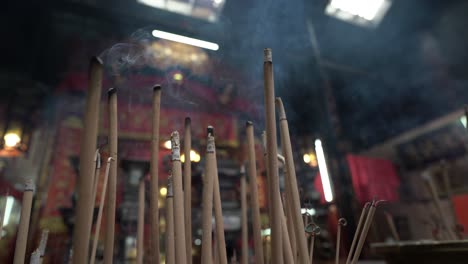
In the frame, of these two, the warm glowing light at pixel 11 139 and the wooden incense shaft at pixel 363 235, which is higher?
the warm glowing light at pixel 11 139

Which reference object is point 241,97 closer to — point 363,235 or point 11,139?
point 11,139

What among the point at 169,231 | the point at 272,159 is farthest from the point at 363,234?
the point at 169,231

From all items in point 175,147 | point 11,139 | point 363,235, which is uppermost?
point 11,139

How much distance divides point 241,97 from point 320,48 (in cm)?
186

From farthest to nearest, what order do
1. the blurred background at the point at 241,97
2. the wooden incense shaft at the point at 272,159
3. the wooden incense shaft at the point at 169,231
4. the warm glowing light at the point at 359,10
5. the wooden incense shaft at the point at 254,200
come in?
the warm glowing light at the point at 359,10, the blurred background at the point at 241,97, the wooden incense shaft at the point at 254,200, the wooden incense shaft at the point at 169,231, the wooden incense shaft at the point at 272,159

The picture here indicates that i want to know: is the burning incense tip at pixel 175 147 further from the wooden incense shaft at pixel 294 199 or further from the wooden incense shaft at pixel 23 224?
the wooden incense shaft at pixel 23 224

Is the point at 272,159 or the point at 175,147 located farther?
the point at 175,147

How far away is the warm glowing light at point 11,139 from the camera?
152 inches

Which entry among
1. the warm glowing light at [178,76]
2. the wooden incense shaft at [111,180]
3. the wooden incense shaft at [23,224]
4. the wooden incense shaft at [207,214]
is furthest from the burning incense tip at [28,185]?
the warm glowing light at [178,76]

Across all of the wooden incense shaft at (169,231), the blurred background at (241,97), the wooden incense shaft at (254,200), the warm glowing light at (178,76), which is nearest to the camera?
the wooden incense shaft at (169,231)

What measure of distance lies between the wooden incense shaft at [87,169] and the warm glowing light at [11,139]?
14.8 ft

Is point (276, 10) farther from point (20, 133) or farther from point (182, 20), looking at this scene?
point (20, 133)

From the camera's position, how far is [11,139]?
3.91m

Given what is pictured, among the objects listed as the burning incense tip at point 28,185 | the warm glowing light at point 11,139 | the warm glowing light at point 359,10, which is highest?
the warm glowing light at point 359,10
